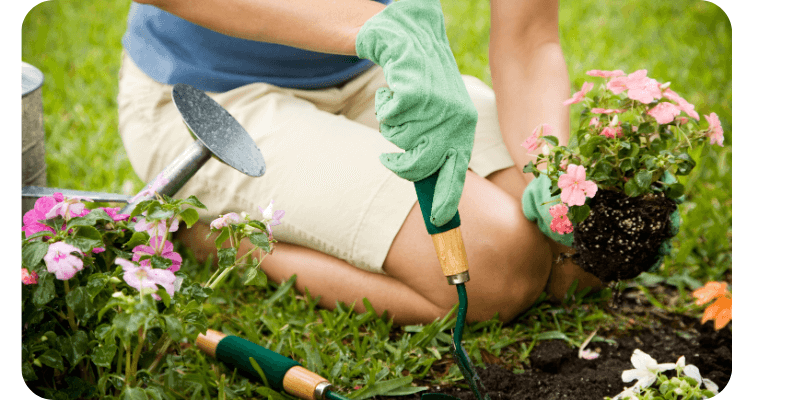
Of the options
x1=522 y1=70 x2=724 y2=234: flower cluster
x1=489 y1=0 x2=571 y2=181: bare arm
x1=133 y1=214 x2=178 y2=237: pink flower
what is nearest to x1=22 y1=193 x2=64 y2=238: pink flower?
x1=133 y1=214 x2=178 y2=237: pink flower

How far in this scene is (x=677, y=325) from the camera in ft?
4.54

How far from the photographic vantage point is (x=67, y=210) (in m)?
0.85

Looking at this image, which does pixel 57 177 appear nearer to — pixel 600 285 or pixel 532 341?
pixel 532 341

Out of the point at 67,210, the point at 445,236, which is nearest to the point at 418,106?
the point at 445,236

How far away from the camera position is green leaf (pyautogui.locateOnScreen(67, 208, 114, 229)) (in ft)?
2.71

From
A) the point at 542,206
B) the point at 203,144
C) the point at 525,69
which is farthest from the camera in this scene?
the point at 525,69

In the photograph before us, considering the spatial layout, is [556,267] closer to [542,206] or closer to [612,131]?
[542,206]

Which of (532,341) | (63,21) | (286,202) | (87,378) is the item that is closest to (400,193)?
(286,202)

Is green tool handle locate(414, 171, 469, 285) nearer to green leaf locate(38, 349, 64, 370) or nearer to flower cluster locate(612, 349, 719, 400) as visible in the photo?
flower cluster locate(612, 349, 719, 400)

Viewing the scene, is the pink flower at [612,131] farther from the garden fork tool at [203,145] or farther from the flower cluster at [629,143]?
the garden fork tool at [203,145]

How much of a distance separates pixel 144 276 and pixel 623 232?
83 cm

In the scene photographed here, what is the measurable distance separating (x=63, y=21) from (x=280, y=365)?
77.1 inches

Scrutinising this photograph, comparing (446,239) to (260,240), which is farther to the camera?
A: (446,239)

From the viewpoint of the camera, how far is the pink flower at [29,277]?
0.82m
